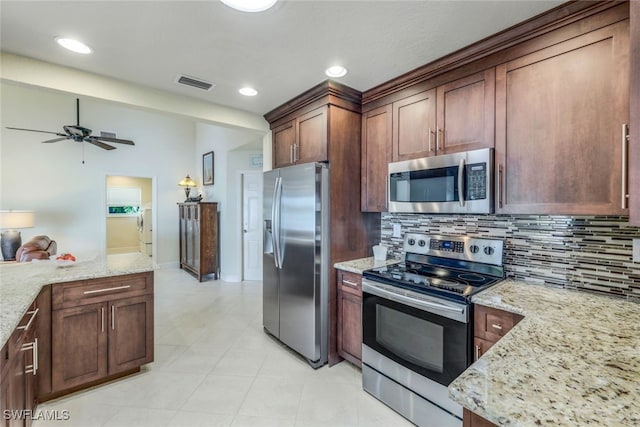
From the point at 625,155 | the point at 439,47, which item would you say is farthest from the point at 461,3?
the point at 625,155

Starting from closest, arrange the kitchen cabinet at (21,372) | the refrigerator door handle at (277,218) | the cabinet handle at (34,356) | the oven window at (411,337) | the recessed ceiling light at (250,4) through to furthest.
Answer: the kitchen cabinet at (21,372) < the recessed ceiling light at (250,4) < the cabinet handle at (34,356) < the oven window at (411,337) < the refrigerator door handle at (277,218)

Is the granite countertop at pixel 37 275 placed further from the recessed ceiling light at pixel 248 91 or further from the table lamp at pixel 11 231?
the table lamp at pixel 11 231

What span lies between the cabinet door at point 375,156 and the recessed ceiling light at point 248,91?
1.02 meters

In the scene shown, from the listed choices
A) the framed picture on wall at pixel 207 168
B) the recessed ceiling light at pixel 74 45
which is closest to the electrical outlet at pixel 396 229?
the recessed ceiling light at pixel 74 45

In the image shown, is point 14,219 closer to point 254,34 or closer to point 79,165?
point 79,165

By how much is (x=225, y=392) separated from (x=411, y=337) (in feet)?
4.61

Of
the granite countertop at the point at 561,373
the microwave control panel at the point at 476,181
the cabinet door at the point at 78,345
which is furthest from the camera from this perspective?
the cabinet door at the point at 78,345

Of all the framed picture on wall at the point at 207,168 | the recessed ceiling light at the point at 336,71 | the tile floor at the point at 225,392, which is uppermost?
the recessed ceiling light at the point at 336,71

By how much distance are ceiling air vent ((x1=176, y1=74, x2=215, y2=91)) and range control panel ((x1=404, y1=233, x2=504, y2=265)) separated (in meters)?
2.16

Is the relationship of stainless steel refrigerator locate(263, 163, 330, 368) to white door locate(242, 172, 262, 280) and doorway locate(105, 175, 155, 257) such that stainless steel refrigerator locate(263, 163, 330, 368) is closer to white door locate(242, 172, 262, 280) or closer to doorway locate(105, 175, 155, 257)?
white door locate(242, 172, 262, 280)

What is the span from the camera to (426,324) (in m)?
1.76

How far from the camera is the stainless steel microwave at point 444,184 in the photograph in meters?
1.83

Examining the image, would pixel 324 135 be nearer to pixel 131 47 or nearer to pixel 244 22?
pixel 244 22

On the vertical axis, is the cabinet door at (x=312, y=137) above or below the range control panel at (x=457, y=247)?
above
